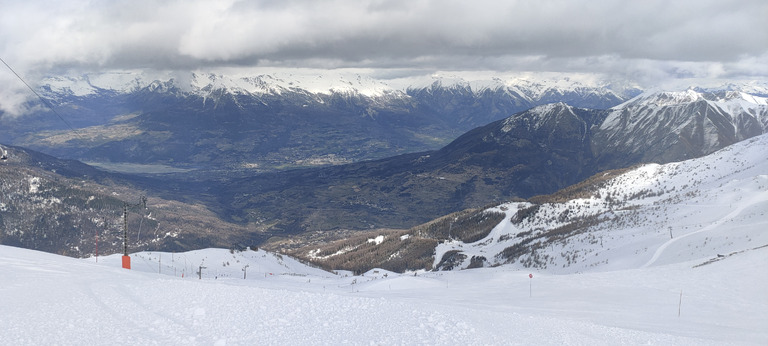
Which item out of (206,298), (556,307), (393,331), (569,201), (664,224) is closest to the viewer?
(393,331)

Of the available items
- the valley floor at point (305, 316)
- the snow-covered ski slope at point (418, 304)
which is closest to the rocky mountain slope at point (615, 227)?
the snow-covered ski slope at point (418, 304)

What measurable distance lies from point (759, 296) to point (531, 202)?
103m

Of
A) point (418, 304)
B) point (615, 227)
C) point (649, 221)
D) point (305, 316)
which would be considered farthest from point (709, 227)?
point (305, 316)

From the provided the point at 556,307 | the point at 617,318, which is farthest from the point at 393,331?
the point at 556,307

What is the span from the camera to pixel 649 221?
239 ft

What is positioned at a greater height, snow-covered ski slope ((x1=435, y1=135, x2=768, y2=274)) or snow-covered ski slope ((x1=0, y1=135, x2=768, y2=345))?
snow-covered ski slope ((x1=435, y1=135, x2=768, y2=274))

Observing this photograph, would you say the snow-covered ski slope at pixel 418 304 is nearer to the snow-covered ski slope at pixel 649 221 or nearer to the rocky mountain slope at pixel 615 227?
the snow-covered ski slope at pixel 649 221

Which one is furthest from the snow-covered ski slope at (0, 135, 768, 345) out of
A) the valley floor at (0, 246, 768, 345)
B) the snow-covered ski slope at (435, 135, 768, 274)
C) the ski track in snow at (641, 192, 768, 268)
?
the snow-covered ski slope at (435, 135, 768, 274)

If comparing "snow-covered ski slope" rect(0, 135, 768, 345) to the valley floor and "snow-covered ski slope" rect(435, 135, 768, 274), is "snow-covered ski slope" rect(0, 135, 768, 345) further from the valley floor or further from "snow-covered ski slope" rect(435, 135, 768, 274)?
"snow-covered ski slope" rect(435, 135, 768, 274)

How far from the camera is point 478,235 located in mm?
120938

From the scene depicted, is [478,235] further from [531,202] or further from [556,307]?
[556,307]

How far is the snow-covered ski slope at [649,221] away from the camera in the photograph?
2056 inches

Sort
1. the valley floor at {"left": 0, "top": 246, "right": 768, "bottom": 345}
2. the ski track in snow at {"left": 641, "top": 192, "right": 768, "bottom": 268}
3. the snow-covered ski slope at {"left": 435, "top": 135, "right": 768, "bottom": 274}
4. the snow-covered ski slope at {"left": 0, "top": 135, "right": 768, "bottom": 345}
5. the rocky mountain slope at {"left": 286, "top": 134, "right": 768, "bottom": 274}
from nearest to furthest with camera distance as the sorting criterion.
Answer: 1. the valley floor at {"left": 0, "top": 246, "right": 768, "bottom": 345}
2. the snow-covered ski slope at {"left": 0, "top": 135, "right": 768, "bottom": 345}
3. the ski track in snow at {"left": 641, "top": 192, "right": 768, "bottom": 268}
4. the snow-covered ski slope at {"left": 435, "top": 135, "right": 768, "bottom": 274}
5. the rocky mountain slope at {"left": 286, "top": 134, "right": 768, "bottom": 274}

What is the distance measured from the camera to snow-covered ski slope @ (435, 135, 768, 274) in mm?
52219
